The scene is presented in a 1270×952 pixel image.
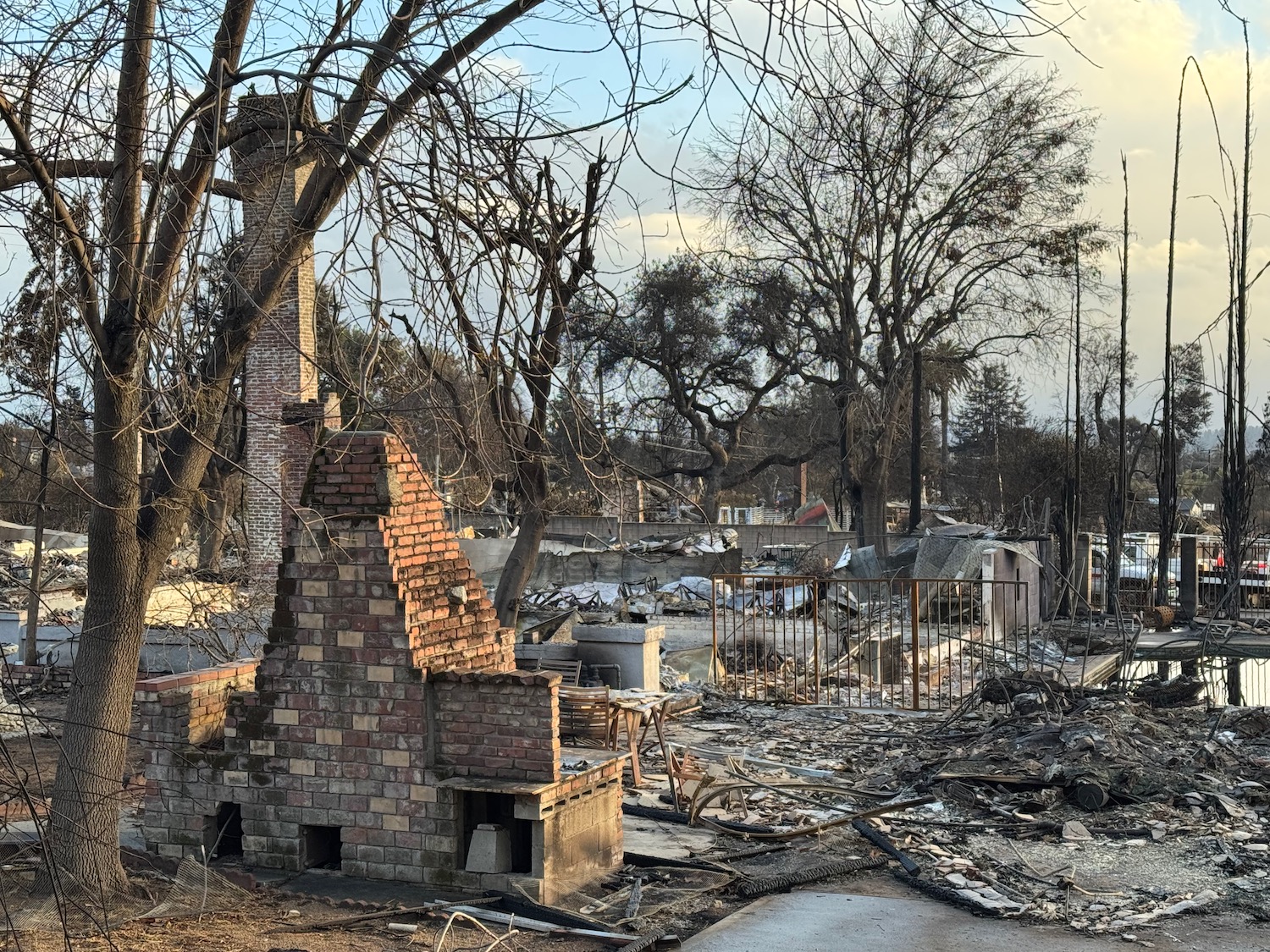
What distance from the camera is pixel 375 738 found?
7.29m

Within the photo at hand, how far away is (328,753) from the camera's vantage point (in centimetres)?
738

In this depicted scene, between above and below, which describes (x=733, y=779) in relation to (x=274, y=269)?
below

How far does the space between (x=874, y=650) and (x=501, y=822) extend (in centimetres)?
1209

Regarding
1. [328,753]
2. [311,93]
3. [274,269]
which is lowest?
[328,753]

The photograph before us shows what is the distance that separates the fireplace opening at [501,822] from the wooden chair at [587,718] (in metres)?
1.92

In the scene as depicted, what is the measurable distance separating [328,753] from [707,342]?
105 feet

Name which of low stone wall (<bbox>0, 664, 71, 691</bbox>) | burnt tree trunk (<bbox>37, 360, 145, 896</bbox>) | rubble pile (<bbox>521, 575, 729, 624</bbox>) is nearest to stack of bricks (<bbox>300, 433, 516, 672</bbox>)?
burnt tree trunk (<bbox>37, 360, 145, 896</bbox>)

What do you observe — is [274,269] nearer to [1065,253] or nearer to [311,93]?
[311,93]

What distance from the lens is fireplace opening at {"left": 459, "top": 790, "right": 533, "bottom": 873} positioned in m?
7.23

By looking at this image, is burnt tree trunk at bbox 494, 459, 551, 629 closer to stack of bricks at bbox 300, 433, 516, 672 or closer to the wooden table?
the wooden table

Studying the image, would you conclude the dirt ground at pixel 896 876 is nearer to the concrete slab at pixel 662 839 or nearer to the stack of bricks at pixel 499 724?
the concrete slab at pixel 662 839

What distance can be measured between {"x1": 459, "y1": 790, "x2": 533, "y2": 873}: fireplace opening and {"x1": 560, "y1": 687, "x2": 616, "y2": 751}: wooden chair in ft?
6.30

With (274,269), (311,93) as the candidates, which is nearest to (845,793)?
(274,269)

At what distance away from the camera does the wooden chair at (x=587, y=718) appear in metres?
9.51
